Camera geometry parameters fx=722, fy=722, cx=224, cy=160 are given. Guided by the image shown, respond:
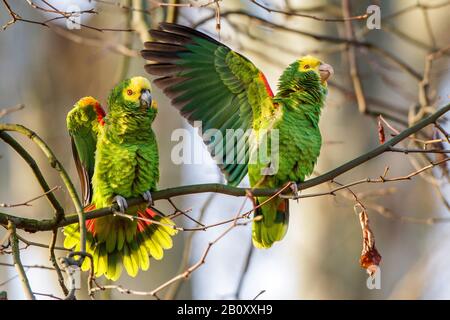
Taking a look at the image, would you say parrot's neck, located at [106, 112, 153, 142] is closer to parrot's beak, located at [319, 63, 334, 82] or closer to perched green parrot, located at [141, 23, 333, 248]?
perched green parrot, located at [141, 23, 333, 248]

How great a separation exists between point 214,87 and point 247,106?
245 millimetres

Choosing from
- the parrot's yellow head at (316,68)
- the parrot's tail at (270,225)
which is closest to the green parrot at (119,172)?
the parrot's tail at (270,225)

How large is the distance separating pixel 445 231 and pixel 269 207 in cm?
385

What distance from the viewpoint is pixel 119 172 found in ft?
13.7

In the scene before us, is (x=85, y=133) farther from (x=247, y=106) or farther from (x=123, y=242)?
(x=247, y=106)

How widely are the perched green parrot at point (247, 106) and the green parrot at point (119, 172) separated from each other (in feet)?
0.77

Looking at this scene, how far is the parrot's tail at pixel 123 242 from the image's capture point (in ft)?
14.3

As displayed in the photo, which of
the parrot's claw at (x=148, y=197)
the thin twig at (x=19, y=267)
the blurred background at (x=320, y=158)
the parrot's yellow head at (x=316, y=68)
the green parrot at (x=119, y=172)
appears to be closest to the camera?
the thin twig at (x=19, y=267)

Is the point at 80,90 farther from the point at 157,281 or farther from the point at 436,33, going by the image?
the point at 436,33

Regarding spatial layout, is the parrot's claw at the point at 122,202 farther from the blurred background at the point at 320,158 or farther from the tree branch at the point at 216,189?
the blurred background at the point at 320,158

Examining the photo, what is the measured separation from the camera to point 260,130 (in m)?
4.29

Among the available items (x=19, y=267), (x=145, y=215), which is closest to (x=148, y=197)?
(x=145, y=215)

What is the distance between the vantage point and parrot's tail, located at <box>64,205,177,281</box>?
14.3 ft

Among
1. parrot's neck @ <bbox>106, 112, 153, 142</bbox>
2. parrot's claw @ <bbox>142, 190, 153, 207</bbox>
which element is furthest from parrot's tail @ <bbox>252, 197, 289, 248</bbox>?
parrot's neck @ <bbox>106, 112, 153, 142</bbox>
